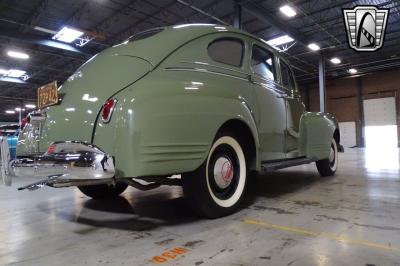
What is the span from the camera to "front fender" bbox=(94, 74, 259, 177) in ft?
7.27

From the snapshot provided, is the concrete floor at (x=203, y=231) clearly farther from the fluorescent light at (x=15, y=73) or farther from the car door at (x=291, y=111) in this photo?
the fluorescent light at (x=15, y=73)

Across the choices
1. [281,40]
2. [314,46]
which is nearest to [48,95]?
[281,40]

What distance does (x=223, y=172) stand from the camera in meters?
2.90

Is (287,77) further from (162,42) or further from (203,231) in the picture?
(203,231)

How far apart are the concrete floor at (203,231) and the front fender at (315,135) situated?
76 centimetres

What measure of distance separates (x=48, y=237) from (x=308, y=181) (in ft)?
12.5

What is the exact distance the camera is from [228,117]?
9.31 ft

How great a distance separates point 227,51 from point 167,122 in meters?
1.34

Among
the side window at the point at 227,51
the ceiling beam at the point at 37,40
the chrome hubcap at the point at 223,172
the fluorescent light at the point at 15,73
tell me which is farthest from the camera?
the fluorescent light at the point at 15,73

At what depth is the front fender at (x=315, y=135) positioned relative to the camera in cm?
447

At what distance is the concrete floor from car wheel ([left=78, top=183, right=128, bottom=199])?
5.4 inches

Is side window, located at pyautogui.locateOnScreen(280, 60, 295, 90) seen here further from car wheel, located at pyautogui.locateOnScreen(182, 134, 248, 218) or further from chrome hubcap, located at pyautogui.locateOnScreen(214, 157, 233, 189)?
chrome hubcap, located at pyautogui.locateOnScreen(214, 157, 233, 189)

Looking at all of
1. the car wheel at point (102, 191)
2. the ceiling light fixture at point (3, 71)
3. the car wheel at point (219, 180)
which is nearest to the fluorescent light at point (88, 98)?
the car wheel at point (219, 180)
